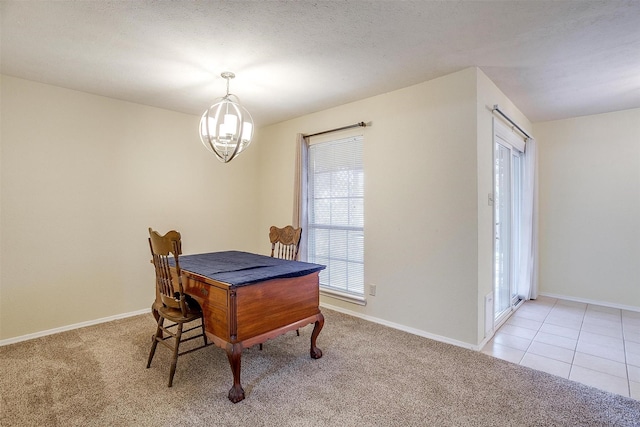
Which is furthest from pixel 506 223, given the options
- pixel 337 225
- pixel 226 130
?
pixel 226 130

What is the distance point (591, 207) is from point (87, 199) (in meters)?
6.06

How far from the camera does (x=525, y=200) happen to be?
13.6 ft

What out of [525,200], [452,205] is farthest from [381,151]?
[525,200]

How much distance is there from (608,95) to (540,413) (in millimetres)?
3365

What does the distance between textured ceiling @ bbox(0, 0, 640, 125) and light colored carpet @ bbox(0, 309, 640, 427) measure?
2431 mm

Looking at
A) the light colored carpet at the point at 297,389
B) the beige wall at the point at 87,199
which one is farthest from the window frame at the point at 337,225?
the beige wall at the point at 87,199

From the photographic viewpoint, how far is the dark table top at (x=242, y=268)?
2.11 meters

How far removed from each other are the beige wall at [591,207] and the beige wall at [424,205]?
220 centimetres

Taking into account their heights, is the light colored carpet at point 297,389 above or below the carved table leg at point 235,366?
below

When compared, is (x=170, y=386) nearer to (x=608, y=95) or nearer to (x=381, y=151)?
(x=381, y=151)

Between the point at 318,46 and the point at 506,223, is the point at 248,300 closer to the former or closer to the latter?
the point at 318,46

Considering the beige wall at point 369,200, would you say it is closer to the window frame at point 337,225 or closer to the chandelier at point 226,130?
the window frame at point 337,225

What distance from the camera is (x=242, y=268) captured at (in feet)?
7.86

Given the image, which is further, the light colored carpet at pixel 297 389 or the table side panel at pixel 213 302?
the table side panel at pixel 213 302
